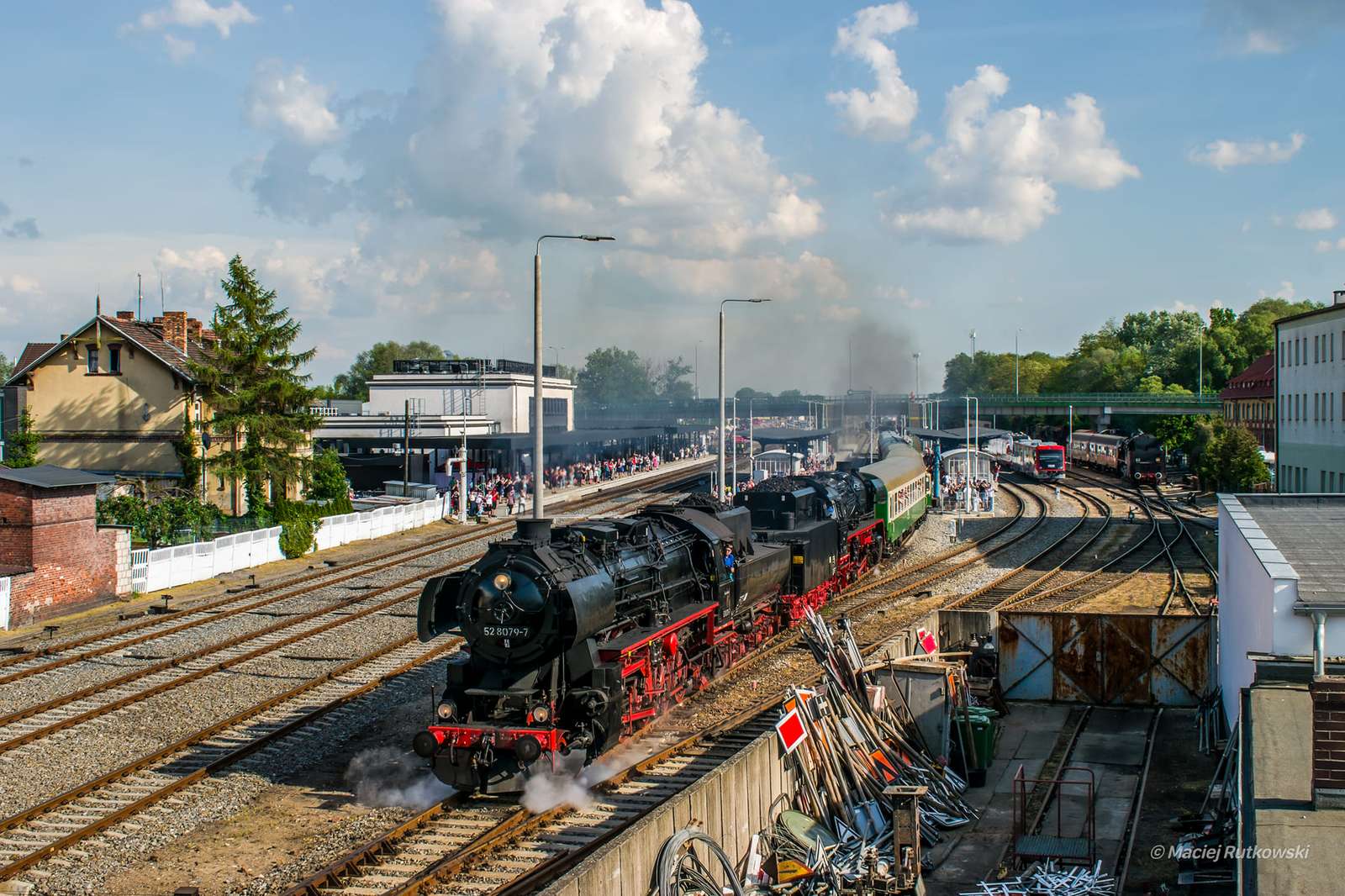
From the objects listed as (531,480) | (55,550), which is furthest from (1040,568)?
(531,480)

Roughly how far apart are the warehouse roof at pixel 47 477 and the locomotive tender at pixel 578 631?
1593cm

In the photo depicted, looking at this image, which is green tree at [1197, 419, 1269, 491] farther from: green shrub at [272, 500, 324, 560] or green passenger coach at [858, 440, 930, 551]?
green shrub at [272, 500, 324, 560]

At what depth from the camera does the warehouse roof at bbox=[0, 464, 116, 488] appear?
27.2 metres

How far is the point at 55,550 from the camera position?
27.9 meters

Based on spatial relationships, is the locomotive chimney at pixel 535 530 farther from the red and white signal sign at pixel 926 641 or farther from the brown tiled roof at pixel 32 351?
the brown tiled roof at pixel 32 351

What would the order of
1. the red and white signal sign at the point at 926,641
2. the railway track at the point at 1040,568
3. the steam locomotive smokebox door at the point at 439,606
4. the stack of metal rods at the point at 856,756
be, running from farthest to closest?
the railway track at the point at 1040,568 → the red and white signal sign at the point at 926,641 → the steam locomotive smokebox door at the point at 439,606 → the stack of metal rods at the point at 856,756

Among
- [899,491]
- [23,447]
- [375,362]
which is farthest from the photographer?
[375,362]

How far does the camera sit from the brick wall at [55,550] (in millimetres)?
27141

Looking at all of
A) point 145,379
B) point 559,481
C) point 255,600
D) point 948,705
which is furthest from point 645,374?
point 948,705

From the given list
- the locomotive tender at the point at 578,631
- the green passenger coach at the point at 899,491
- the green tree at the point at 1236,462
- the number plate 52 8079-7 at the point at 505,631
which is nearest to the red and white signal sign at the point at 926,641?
the locomotive tender at the point at 578,631

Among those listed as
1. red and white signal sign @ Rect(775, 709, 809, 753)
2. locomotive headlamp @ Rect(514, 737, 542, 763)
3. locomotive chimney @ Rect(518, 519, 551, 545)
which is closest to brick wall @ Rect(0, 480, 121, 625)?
locomotive chimney @ Rect(518, 519, 551, 545)

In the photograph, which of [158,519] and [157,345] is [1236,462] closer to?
[158,519]

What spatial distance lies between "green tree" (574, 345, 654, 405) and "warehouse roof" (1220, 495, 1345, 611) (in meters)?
151

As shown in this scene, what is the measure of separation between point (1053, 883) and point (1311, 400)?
38.9 metres
